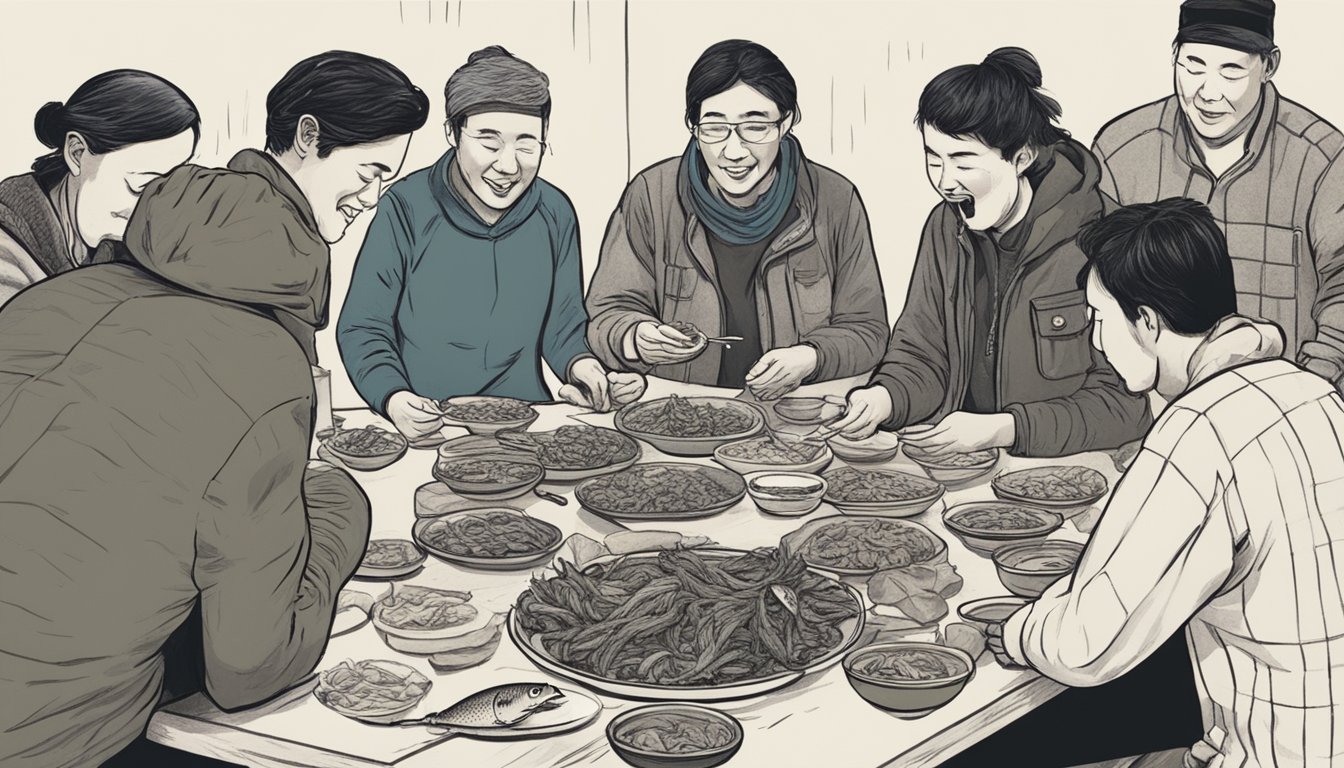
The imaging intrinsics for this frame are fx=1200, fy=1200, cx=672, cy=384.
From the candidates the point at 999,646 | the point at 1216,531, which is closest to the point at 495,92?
the point at 999,646

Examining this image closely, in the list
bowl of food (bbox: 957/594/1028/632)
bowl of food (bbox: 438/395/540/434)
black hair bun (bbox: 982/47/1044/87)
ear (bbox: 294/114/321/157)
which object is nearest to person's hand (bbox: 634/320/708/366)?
bowl of food (bbox: 438/395/540/434)

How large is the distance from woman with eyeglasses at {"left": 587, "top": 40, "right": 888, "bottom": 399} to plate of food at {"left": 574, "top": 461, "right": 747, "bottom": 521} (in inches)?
31.3

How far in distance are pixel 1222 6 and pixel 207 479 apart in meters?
3.44

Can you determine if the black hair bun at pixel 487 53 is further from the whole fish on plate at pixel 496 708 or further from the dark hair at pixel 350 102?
the whole fish on plate at pixel 496 708

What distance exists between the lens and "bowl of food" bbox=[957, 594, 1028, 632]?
2.46m

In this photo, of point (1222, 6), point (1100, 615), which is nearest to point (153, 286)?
point (1100, 615)

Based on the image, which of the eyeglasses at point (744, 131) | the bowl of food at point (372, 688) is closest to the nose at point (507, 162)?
the eyeglasses at point (744, 131)

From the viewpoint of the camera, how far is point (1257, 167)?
3965 millimetres

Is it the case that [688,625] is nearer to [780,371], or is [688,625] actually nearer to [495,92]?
[780,371]

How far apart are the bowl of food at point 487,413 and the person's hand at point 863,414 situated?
3.02 feet

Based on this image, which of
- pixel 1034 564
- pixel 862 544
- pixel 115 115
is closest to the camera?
pixel 1034 564

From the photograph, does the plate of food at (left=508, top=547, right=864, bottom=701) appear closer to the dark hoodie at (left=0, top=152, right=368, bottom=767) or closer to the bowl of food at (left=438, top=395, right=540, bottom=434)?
the dark hoodie at (left=0, top=152, right=368, bottom=767)

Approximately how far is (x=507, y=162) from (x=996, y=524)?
206 centimetres

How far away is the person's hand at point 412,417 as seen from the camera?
359 cm
